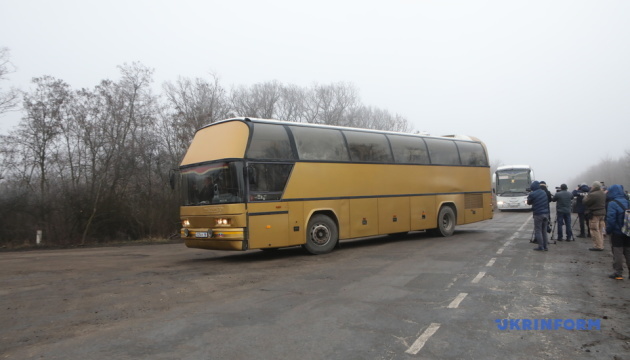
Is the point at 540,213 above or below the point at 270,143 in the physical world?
below

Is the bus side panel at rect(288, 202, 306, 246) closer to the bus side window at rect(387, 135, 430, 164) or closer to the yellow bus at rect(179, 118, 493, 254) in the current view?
the yellow bus at rect(179, 118, 493, 254)

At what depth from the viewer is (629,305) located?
235 inches

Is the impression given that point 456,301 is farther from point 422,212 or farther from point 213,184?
point 422,212

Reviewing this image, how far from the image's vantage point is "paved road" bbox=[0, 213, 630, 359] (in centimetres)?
442

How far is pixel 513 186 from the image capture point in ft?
110

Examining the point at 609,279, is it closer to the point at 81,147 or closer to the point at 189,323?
the point at 189,323

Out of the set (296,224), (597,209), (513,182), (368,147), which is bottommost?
(296,224)

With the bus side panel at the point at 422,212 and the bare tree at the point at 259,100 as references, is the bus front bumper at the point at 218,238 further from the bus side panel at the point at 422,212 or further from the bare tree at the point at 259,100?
the bare tree at the point at 259,100

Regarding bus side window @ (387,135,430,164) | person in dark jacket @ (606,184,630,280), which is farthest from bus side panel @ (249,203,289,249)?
person in dark jacket @ (606,184,630,280)

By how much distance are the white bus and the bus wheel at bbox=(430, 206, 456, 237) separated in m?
18.7

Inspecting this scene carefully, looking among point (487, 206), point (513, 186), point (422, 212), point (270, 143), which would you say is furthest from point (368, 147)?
point (513, 186)

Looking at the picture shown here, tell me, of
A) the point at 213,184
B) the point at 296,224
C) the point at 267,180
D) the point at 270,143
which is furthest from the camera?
the point at 296,224

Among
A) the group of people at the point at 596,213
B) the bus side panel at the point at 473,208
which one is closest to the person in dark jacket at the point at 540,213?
the group of people at the point at 596,213

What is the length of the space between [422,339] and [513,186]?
32.4 m
